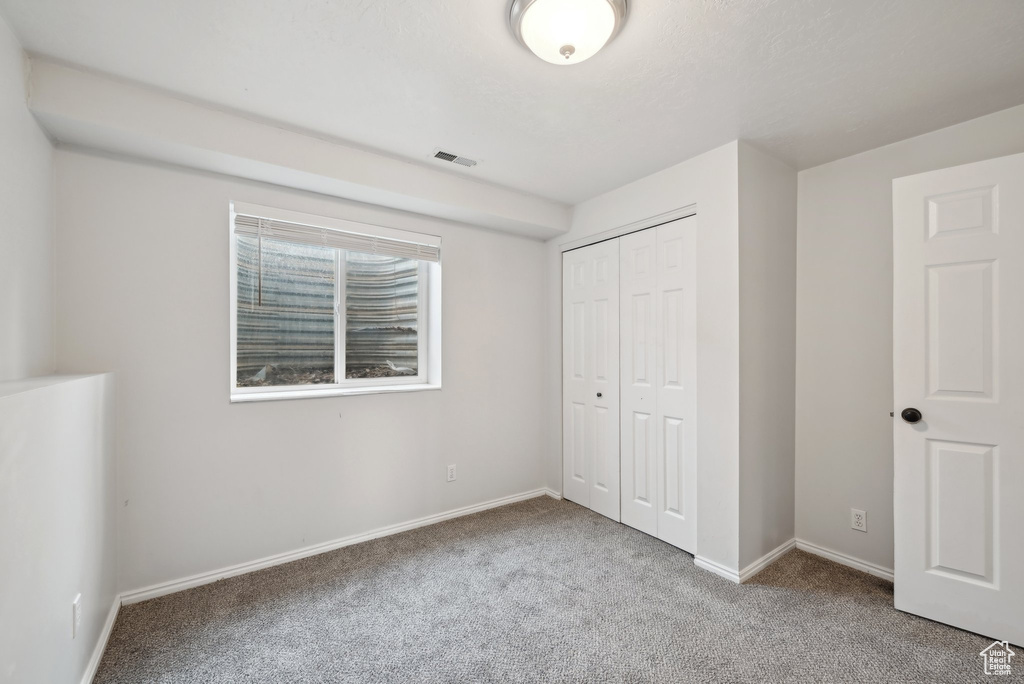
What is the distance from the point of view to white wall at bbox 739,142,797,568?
2352mm

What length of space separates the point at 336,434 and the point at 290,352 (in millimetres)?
591

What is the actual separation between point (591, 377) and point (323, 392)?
6.25 ft

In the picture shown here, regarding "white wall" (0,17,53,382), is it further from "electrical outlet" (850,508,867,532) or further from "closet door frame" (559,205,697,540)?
"electrical outlet" (850,508,867,532)

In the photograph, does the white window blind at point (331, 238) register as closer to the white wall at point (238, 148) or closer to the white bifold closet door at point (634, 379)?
the white wall at point (238, 148)

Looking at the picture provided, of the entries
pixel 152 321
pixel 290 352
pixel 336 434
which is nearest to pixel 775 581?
pixel 336 434

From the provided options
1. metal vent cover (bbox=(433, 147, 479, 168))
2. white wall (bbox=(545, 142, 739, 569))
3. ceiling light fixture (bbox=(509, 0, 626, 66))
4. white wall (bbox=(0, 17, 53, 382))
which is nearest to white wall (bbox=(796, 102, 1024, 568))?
white wall (bbox=(545, 142, 739, 569))

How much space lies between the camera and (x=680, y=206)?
2.60m

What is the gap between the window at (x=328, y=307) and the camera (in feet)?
8.23

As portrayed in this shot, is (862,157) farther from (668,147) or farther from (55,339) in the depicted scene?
(55,339)

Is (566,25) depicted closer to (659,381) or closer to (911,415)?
(659,381)

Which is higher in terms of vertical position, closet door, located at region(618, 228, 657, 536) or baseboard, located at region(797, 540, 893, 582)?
closet door, located at region(618, 228, 657, 536)

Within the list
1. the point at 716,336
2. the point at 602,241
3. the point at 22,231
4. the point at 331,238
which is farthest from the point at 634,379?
the point at 22,231

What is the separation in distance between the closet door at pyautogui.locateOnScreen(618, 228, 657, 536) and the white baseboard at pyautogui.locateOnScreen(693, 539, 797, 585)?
410mm

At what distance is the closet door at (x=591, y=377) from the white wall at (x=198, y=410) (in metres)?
1.01
